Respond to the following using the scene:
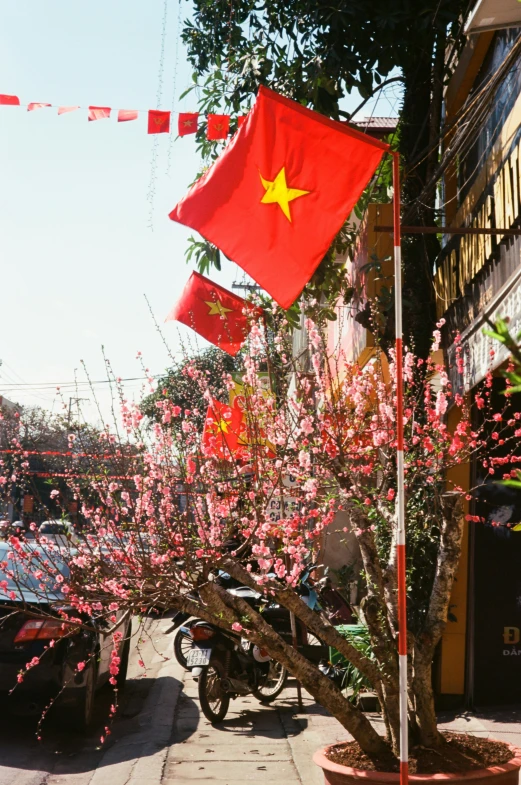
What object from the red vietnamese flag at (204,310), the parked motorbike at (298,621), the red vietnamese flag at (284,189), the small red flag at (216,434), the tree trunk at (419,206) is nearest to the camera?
the red vietnamese flag at (284,189)

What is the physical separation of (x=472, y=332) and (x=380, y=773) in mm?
4254

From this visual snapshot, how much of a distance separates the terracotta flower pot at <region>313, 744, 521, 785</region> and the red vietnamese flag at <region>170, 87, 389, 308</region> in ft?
9.29

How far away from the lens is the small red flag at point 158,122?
1002 cm

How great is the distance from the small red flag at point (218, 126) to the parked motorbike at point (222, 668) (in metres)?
5.20

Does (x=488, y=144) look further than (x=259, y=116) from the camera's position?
Yes

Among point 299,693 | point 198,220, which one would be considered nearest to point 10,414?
point 299,693

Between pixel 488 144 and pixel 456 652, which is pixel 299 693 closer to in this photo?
pixel 456 652

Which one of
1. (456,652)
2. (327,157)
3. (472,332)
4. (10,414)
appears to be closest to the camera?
(327,157)

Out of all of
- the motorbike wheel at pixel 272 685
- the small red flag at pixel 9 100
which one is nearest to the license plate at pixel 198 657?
the motorbike wheel at pixel 272 685

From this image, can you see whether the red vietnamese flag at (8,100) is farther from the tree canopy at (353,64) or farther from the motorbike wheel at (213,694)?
the motorbike wheel at (213,694)

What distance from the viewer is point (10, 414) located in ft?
159

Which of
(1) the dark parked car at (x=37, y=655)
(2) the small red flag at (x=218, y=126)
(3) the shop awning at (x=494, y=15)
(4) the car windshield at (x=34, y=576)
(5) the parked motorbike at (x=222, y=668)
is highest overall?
(2) the small red flag at (x=218, y=126)

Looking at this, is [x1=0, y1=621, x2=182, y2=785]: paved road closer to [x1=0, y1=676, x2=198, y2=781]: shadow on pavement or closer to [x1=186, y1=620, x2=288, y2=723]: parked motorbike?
[x1=0, y1=676, x2=198, y2=781]: shadow on pavement

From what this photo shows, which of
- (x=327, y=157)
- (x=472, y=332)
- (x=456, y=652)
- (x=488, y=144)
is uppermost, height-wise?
(x=488, y=144)
